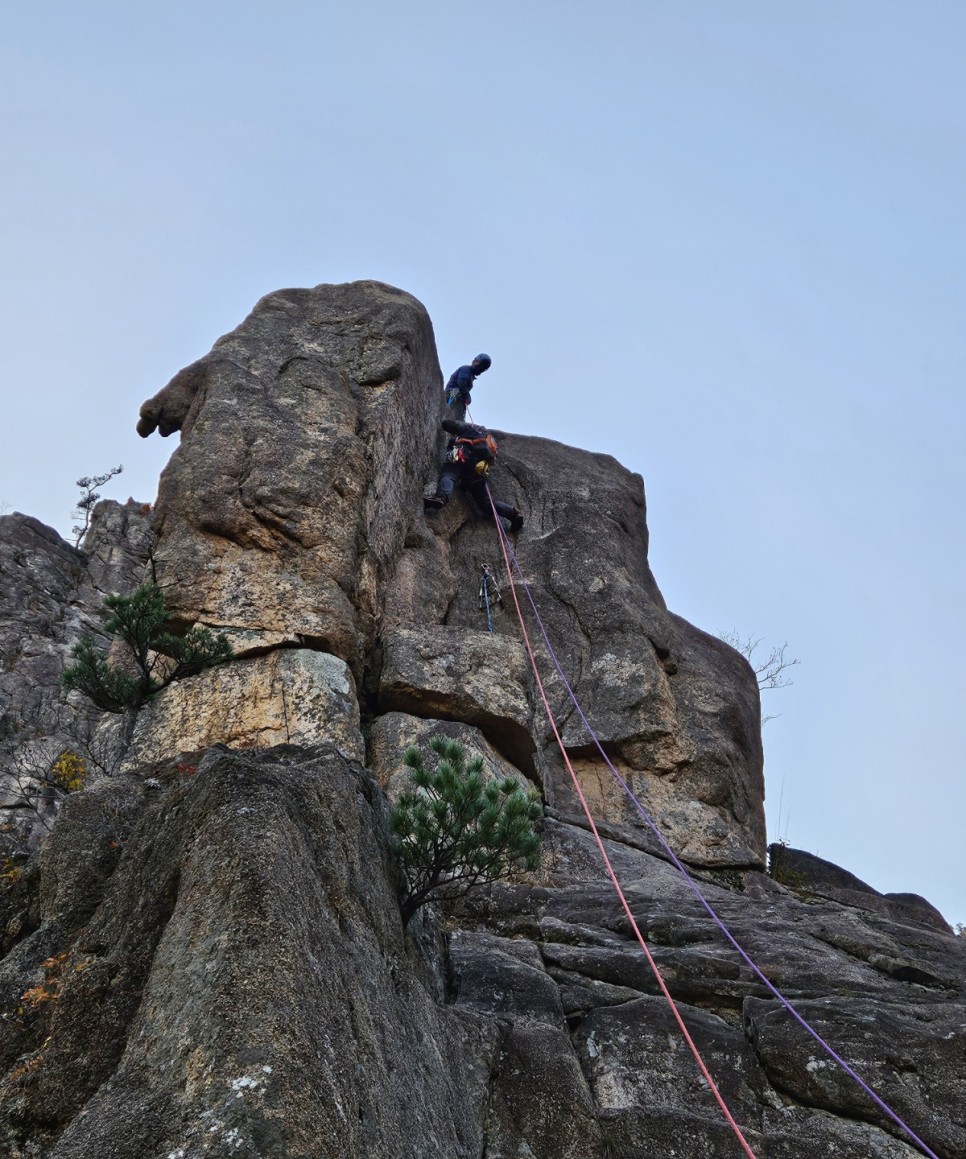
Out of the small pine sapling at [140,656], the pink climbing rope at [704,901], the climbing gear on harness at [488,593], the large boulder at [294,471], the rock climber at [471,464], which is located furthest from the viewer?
the rock climber at [471,464]

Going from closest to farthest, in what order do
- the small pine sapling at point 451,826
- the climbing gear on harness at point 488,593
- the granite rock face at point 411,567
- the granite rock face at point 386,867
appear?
1. the granite rock face at point 386,867
2. the small pine sapling at point 451,826
3. the granite rock face at point 411,567
4. the climbing gear on harness at point 488,593

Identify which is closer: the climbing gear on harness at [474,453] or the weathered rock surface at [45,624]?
the weathered rock surface at [45,624]

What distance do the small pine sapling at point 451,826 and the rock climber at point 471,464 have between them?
10.9 m

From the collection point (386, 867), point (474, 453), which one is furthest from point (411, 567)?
point (386, 867)

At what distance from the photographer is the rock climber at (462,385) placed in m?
21.7

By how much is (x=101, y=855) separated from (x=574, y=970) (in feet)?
14.4

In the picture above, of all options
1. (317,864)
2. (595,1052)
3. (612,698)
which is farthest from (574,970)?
(612,698)

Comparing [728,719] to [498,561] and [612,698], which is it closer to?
[612,698]

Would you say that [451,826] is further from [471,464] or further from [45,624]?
[471,464]

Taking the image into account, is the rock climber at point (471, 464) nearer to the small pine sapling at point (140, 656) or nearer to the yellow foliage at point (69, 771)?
the small pine sapling at point (140, 656)

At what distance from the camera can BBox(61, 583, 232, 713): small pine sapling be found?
11539 mm

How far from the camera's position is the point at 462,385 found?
21688mm

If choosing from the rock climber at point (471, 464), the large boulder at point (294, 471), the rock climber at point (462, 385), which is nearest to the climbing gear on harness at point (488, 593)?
the rock climber at point (471, 464)

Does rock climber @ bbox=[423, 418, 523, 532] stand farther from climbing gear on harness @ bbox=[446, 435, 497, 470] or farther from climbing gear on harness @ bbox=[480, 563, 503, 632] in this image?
climbing gear on harness @ bbox=[480, 563, 503, 632]
